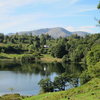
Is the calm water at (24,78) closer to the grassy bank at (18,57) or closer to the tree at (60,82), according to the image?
the tree at (60,82)

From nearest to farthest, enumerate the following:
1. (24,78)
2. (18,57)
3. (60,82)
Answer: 1. (60,82)
2. (24,78)
3. (18,57)

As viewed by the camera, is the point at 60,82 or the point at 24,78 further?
the point at 24,78

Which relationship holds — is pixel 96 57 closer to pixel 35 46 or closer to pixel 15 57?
pixel 15 57

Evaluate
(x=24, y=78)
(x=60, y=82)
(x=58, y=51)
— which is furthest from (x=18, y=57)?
(x=60, y=82)

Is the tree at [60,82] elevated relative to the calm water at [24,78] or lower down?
elevated

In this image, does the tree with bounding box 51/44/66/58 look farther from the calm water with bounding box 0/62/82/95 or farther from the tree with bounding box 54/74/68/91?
the tree with bounding box 54/74/68/91

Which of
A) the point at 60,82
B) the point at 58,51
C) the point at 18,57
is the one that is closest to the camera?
the point at 60,82

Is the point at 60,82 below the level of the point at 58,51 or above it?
above

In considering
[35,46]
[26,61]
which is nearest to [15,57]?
[26,61]

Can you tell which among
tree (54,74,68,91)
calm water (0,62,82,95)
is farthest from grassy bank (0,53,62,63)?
tree (54,74,68,91)

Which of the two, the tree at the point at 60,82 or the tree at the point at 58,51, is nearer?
the tree at the point at 60,82

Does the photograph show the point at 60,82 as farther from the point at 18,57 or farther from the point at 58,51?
the point at 18,57

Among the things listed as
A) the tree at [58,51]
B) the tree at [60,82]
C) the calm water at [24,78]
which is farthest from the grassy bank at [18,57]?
the tree at [60,82]

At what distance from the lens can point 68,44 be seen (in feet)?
618
